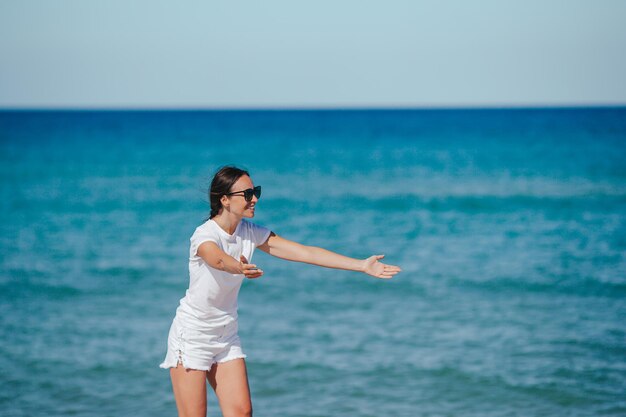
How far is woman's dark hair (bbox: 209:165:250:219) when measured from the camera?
4863 millimetres

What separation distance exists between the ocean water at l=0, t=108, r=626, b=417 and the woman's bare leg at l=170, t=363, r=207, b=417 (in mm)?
1325

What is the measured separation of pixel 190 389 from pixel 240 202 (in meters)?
1.07

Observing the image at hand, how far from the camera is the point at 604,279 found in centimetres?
1412

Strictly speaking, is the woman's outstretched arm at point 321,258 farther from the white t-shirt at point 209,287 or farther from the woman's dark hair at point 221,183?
the woman's dark hair at point 221,183

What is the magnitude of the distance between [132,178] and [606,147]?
1187 inches

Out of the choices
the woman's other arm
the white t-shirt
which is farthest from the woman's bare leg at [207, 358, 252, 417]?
the woman's other arm

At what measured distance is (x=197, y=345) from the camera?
4855 mm

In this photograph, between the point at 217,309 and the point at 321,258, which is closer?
the point at 217,309

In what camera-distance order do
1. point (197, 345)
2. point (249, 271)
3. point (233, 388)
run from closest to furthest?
point (249, 271), point (197, 345), point (233, 388)

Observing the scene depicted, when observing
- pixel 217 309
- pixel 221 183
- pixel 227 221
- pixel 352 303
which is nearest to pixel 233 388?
pixel 217 309

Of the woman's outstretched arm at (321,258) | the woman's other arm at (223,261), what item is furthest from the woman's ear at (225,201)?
the woman's outstretched arm at (321,258)

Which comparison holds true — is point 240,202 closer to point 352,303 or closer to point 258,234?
point 258,234

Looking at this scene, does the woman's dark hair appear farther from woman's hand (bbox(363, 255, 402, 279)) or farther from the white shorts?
woman's hand (bbox(363, 255, 402, 279))

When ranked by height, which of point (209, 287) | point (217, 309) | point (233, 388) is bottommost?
point (233, 388)
